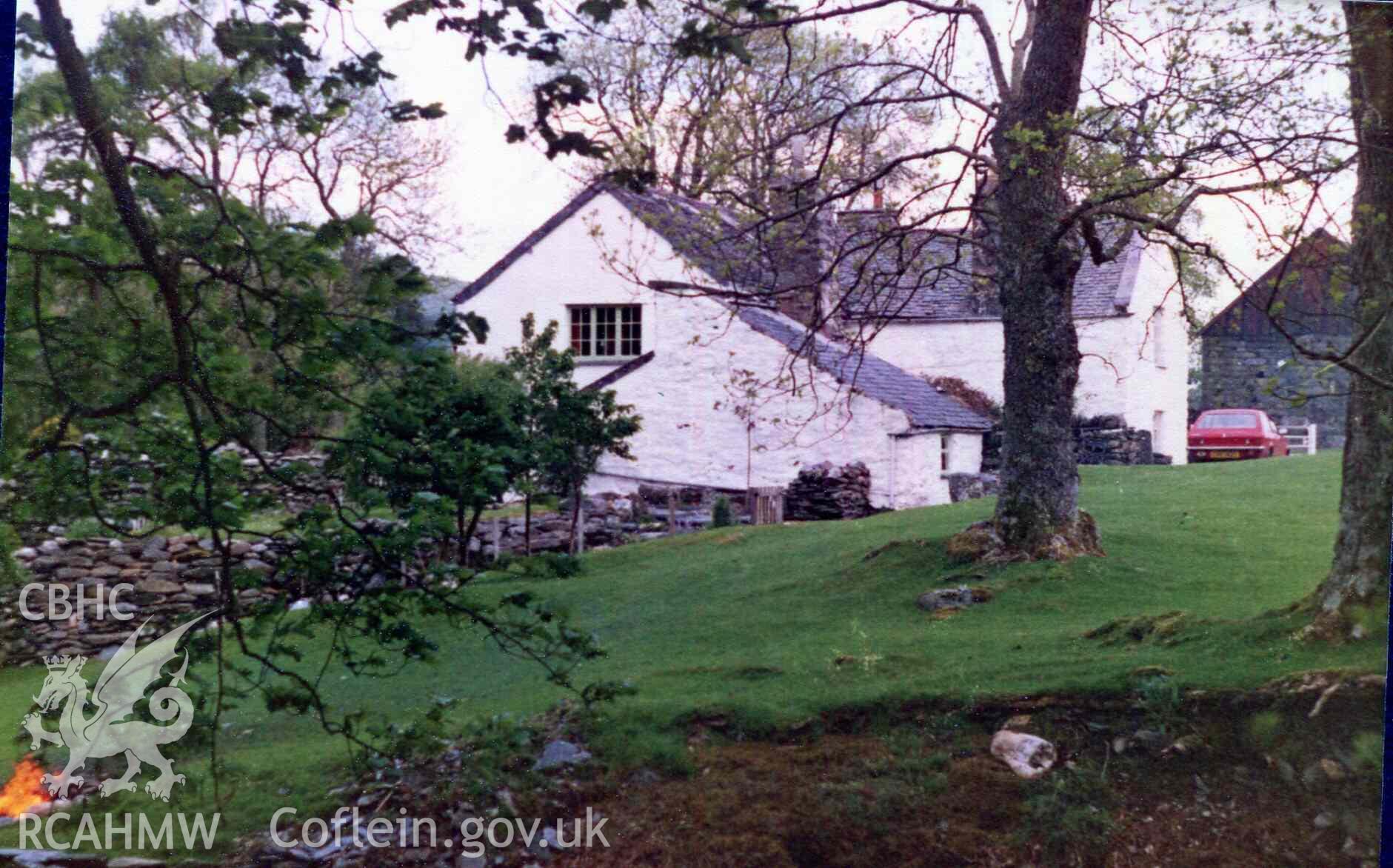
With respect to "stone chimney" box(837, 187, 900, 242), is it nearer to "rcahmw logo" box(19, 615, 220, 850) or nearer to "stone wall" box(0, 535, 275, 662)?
"stone wall" box(0, 535, 275, 662)

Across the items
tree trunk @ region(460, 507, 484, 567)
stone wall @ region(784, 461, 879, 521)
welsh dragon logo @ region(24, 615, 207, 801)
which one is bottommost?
welsh dragon logo @ region(24, 615, 207, 801)

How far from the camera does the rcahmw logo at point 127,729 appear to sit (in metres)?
3.26

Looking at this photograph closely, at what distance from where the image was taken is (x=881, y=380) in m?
3.72

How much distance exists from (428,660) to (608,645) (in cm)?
52

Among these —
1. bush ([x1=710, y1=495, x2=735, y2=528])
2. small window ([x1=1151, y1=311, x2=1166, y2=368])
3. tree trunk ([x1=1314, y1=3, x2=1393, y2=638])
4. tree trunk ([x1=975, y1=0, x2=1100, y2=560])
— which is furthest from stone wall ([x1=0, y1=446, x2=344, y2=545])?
tree trunk ([x1=1314, y1=3, x2=1393, y2=638])

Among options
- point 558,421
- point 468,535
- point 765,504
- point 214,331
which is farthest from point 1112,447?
point 214,331

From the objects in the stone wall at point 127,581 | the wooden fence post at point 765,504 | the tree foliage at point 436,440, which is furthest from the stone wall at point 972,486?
the tree foliage at point 436,440

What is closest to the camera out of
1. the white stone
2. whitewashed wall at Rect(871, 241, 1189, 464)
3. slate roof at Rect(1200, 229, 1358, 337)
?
the white stone

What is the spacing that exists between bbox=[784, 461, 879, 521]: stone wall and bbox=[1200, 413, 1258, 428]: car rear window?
1.18m

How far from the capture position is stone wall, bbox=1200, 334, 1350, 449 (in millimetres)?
3609

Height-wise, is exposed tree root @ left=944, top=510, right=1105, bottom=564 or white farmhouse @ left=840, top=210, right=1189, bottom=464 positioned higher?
white farmhouse @ left=840, top=210, right=1189, bottom=464

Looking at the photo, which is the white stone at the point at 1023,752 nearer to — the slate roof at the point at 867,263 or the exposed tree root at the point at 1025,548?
the exposed tree root at the point at 1025,548

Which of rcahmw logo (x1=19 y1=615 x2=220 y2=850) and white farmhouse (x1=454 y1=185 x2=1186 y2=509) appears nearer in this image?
rcahmw logo (x1=19 y1=615 x2=220 y2=850)

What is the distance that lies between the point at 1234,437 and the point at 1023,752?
1270mm
